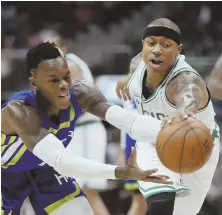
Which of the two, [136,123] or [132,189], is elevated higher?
[136,123]

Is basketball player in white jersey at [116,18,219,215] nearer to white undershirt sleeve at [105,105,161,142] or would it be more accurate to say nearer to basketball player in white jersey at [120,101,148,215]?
white undershirt sleeve at [105,105,161,142]

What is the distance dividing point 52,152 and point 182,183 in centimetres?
91

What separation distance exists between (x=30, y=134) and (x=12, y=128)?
0.22 meters

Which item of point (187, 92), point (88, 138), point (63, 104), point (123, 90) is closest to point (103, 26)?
point (88, 138)

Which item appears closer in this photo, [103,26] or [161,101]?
[161,101]

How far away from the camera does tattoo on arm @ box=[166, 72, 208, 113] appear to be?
12.8 feet

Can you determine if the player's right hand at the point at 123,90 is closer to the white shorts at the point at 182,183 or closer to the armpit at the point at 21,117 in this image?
the white shorts at the point at 182,183

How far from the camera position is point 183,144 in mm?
3857

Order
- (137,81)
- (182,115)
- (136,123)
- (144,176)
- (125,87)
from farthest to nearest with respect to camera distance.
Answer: (125,87)
(137,81)
(136,123)
(182,115)
(144,176)

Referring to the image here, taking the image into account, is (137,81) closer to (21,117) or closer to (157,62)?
(157,62)

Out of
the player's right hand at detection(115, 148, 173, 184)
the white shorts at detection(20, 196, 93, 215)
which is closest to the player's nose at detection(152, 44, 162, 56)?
the player's right hand at detection(115, 148, 173, 184)

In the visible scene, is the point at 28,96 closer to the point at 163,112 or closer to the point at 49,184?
the point at 49,184

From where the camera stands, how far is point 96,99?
14.1ft

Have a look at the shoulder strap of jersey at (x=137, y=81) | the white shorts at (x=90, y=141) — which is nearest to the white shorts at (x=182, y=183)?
the shoulder strap of jersey at (x=137, y=81)
